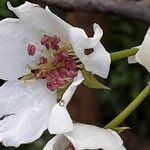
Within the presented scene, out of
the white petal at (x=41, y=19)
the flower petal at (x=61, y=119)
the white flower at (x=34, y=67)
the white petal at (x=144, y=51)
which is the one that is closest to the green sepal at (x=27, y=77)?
the white flower at (x=34, y=67)

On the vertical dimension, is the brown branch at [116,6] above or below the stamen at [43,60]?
above

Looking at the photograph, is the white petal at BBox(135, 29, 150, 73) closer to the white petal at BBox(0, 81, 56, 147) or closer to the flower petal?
the flower petal

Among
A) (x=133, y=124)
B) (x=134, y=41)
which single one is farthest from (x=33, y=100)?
(x=133, y=124)

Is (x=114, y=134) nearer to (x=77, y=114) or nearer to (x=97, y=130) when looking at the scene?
(x=97, y=130)

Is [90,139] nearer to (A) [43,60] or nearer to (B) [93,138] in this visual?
(B) [93,138]

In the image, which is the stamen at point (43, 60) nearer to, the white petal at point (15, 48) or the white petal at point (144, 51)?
the white petal at point (15, 48)

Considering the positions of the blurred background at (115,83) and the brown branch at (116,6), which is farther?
the blurred background at (115,83)
